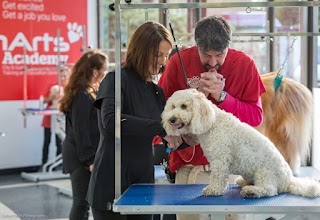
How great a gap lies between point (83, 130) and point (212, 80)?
4.46ft

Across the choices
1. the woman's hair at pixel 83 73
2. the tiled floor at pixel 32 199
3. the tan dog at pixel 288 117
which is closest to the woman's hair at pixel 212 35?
the woman's hair at pixel 83 73

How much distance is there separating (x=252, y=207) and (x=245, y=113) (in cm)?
54

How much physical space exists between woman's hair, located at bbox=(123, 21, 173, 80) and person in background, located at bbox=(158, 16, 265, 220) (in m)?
0.14

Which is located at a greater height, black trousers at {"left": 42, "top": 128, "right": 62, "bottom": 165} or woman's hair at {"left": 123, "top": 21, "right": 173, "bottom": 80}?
woman's hair at {"left": 123, "top": 21, "right": 173, "bottom": 80}

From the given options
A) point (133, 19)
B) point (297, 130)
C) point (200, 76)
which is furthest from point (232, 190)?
point (133, 19)

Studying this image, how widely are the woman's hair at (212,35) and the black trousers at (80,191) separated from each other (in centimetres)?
144

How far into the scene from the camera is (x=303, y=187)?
78.2 inches

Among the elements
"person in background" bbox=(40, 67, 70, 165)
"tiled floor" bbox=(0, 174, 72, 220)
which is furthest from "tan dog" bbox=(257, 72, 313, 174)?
"person in background" bbox=(40, 67, 70, 165)

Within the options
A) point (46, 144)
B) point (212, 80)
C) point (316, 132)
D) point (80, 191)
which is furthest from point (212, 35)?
point (46, 144)

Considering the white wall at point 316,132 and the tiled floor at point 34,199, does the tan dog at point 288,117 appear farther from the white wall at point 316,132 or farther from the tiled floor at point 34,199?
the tiled floor at point 34,199

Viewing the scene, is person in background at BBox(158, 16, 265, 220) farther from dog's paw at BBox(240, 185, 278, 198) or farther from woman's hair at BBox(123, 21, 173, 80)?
dog's paw at BBox(240, 185, 278, 198)

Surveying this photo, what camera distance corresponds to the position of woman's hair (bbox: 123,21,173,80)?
2.21m

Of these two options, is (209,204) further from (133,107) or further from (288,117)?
(288,117)

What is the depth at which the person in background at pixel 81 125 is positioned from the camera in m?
3.34
